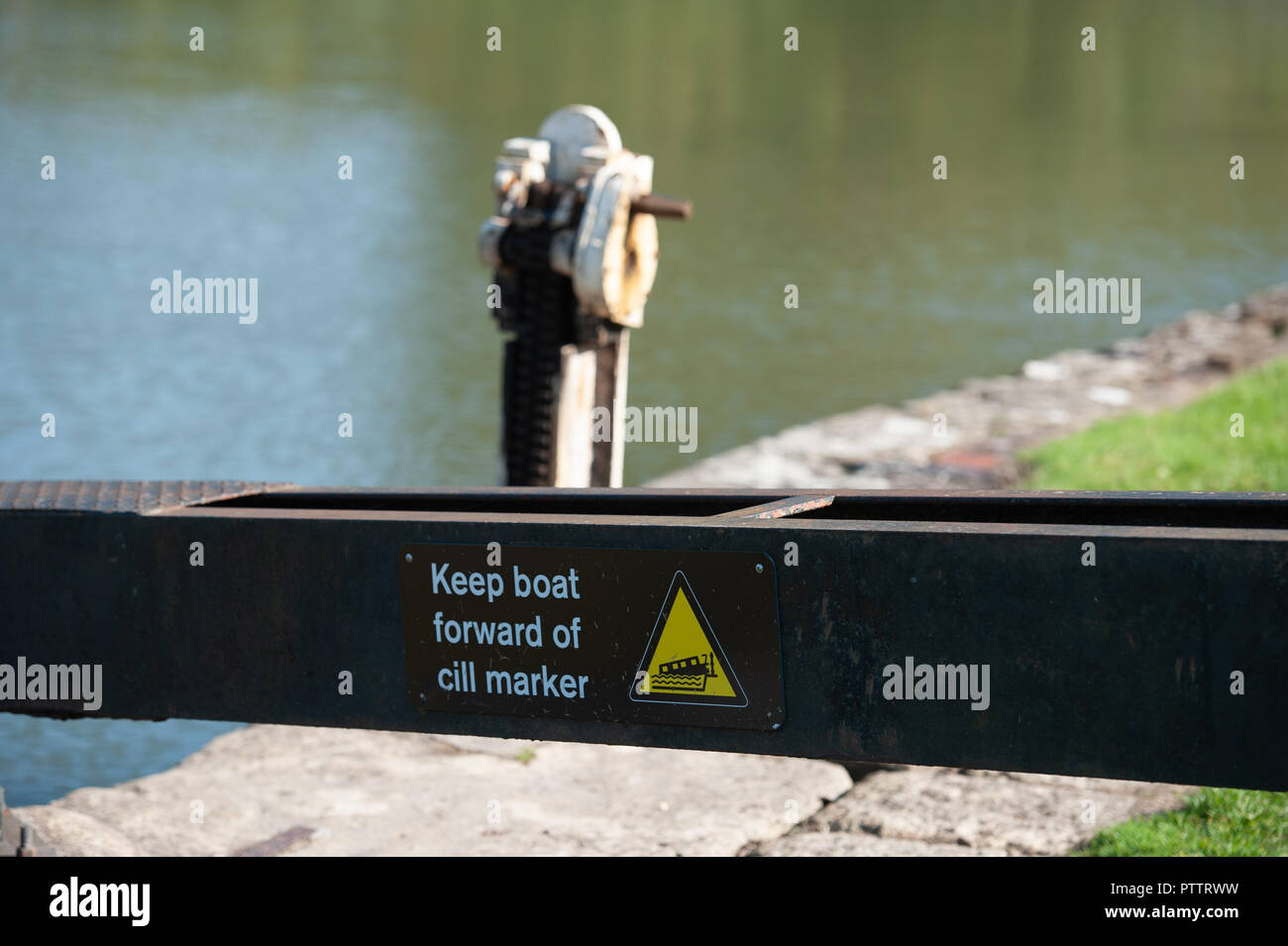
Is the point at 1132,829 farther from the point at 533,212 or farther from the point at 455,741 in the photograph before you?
the point at 533,212

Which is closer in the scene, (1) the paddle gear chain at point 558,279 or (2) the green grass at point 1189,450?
(1) the paddle gear chain at point 558,279

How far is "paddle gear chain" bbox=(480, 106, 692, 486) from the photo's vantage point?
4.77 metres

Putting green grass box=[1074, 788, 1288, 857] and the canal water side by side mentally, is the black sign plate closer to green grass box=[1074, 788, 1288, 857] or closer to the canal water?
the canal water

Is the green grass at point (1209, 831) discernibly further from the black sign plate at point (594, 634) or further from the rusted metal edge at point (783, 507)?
the black sign plate at point (594, 634)

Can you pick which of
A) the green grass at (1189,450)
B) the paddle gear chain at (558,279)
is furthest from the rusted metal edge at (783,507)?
the green grass at (1189,450)

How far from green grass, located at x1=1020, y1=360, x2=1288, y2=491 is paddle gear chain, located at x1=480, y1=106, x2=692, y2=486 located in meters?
2.56

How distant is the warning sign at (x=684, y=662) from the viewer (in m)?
1.92

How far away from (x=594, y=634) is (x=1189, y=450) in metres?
6.24

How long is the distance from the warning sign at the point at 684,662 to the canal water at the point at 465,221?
0.93 meters

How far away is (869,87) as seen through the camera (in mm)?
26141

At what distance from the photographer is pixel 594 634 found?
6.52ft

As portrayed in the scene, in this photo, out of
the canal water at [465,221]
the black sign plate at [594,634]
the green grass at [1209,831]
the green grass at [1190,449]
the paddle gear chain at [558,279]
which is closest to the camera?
the black sign plate at [594,634]

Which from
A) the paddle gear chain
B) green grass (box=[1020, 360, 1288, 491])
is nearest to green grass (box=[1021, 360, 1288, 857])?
green grass (box=[1020, 360, 1288, 491])
